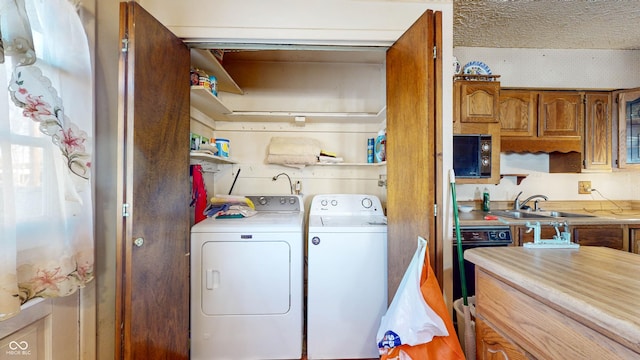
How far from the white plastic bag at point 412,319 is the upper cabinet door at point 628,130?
263 centimetres

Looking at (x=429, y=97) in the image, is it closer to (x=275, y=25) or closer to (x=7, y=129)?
(x=275, y=25)

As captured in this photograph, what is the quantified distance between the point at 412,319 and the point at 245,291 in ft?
3.34

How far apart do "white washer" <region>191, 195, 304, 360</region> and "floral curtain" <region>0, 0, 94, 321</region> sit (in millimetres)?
595

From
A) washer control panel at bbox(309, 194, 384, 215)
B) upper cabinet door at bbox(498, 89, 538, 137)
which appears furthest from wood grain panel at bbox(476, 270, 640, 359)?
upper cabinet door at bbox(498, 89, 538, 137)

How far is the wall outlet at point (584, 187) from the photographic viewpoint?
2.50 meters

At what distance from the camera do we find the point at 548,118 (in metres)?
2.25

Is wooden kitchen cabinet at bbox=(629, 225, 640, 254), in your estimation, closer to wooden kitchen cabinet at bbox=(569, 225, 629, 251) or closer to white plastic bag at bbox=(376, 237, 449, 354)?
wooden kitchen cabinet at bbox=(569, 225, 629, 251)

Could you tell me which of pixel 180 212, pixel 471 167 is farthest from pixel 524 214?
pixel 180 212

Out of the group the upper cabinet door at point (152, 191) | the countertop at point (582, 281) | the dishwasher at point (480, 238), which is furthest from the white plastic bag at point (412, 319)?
the upper cabinet door at point (152, 191)

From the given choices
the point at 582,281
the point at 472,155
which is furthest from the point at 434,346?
the point at 472,155

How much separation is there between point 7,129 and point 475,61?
10.8 feet

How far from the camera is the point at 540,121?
225cm

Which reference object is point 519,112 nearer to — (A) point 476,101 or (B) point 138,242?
(A) point 476,101

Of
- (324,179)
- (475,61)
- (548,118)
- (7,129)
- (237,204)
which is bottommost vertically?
(237,204)
